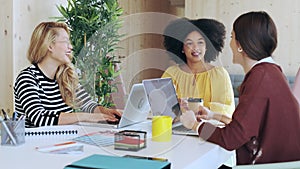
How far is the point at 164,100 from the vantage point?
6.22 feet

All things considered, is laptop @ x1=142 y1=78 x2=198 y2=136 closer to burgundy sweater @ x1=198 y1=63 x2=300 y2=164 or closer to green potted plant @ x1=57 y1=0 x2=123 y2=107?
burgundy sweater @ x1=198 y1=63 x2=300 y2=164

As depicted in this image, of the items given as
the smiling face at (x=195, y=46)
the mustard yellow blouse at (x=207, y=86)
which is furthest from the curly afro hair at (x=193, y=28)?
the mustard yellow blouse at (x=207, y=86)

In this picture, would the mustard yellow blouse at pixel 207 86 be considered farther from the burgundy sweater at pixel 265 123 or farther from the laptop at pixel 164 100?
the burgundy sweater at pixel 265 123

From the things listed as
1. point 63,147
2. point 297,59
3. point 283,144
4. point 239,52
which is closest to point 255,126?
point 283,144

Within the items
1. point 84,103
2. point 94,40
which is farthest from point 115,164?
point 94,40

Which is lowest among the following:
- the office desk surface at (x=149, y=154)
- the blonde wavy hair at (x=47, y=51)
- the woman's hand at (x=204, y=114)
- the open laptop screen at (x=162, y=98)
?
the office desk surface at (x=149, y=154)

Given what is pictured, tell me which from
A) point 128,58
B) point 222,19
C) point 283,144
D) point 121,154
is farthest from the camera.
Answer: point 128,58

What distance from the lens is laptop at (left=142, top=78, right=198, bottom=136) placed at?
1.73 metres

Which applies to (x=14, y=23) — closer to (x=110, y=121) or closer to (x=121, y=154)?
(x=110, y=121)

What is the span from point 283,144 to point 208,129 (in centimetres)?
28

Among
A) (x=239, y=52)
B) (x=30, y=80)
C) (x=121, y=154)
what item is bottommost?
(x=121, y=154)

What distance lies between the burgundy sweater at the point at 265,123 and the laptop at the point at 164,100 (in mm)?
306

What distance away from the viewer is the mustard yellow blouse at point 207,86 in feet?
7.79

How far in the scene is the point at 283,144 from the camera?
1.41 meters
